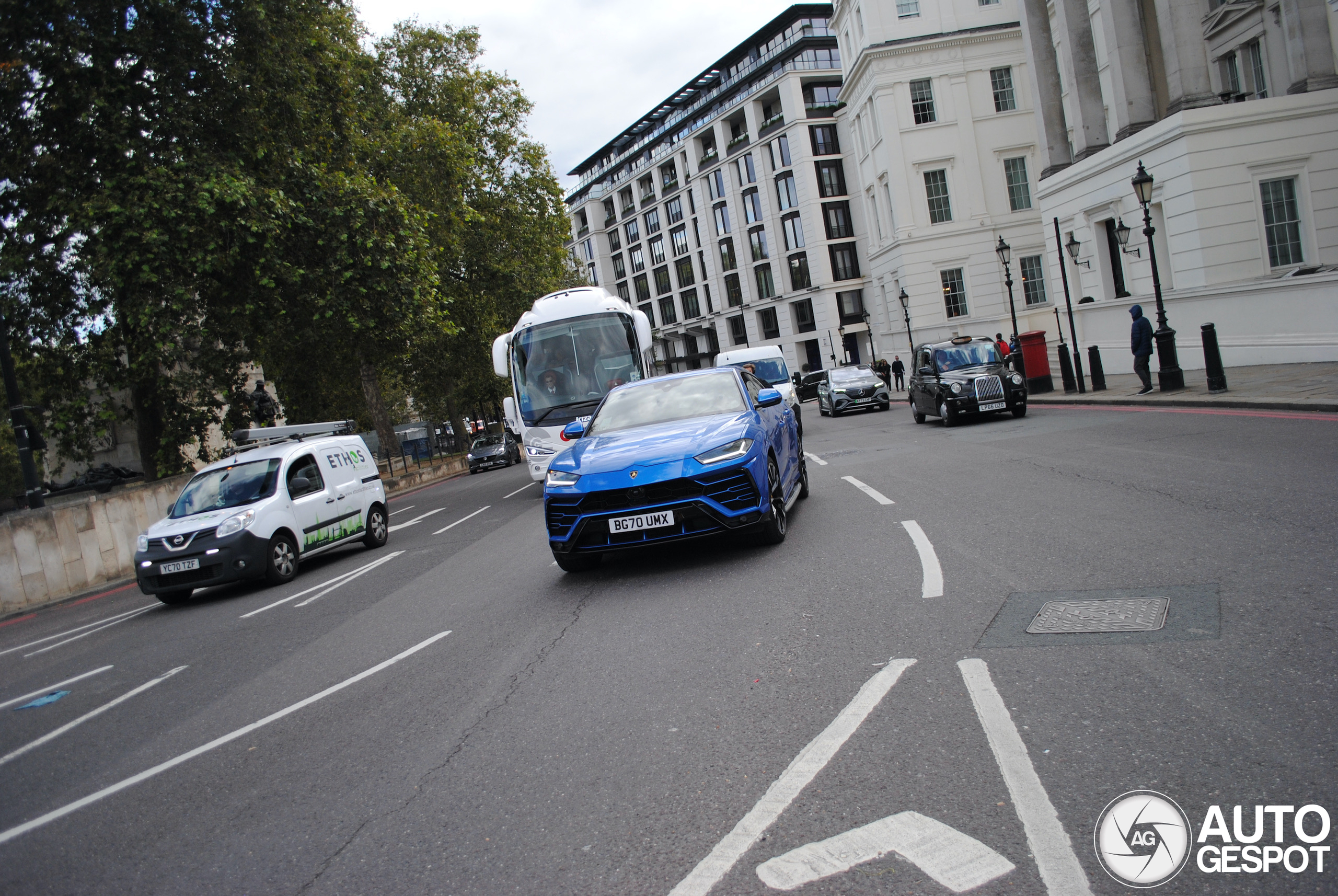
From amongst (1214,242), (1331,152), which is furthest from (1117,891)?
(1331,152)

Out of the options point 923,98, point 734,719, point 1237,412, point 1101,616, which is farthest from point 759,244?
point 734,719

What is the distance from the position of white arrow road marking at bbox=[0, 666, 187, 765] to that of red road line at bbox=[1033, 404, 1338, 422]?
12.6 metres

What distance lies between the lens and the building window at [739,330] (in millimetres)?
82031

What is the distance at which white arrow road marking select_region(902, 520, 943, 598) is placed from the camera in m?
5.82

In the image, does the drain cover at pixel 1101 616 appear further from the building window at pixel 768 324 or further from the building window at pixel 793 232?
the building window at pixel 768 324

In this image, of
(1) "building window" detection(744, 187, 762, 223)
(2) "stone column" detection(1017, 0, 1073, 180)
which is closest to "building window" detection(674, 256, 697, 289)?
(1) "building window" detection(744, 187, 762, 223)

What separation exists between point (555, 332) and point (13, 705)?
1124cm

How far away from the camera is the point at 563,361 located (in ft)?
55.5

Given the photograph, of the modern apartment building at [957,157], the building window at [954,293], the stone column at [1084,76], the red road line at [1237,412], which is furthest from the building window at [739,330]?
the red road line at [1237,412]

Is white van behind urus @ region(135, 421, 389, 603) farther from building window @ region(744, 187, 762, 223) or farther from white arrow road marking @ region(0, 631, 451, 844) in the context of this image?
building window @ region(744, 187, 762, 223)

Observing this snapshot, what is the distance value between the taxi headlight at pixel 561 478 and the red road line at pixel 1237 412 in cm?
935

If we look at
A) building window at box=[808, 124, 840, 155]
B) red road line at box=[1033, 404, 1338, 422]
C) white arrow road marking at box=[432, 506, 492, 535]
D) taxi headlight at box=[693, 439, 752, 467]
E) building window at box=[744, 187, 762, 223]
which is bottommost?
red road line at box=[1033, 404, 1338, 422]

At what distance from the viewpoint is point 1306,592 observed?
15.5 feet

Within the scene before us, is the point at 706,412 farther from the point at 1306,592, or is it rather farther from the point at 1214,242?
the point at 1214,242
